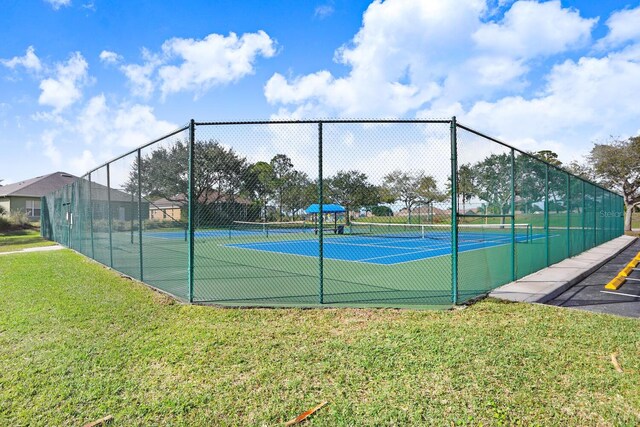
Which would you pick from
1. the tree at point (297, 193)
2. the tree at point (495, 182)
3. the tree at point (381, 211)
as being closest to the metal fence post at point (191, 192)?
the tree at point (297, 193)

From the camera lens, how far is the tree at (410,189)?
591 cm

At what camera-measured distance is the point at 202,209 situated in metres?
6.00

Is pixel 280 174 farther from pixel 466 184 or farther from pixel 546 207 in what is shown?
pixel 546 207

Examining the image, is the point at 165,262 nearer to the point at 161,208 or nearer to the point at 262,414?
the point at 161,208

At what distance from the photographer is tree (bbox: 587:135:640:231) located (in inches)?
1230

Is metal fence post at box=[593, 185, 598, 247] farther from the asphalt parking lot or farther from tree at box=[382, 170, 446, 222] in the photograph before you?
tree at box=[382, 170, 446, 222]

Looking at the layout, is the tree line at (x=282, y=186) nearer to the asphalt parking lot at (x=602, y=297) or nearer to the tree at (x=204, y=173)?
the tree at (x=204, y=173)

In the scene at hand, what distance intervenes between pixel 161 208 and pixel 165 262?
2996mm

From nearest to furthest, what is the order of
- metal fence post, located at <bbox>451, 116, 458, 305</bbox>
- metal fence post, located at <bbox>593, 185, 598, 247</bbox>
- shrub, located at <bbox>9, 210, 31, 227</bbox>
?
metal fence post, located at <bbox>451, 116, 458, 305</bbox> < metal fence post, located at <bbox>593, 185, 598, 247</bbox> < shrub, located at <bbox>9, 210, 31, 227</bbox>

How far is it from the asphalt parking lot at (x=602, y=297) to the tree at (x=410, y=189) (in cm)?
238

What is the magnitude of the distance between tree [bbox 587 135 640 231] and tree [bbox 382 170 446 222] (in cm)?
3292

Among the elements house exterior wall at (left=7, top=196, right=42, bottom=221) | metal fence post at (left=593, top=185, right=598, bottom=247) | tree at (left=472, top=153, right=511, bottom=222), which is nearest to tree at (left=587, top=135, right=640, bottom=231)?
metal fence post at (left=593, top=185, right=598, bottom=247)

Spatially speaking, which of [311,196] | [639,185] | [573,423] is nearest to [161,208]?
[311,196]

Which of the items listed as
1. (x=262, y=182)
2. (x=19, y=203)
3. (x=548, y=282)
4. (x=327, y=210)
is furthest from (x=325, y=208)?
(x=19, y=203)
